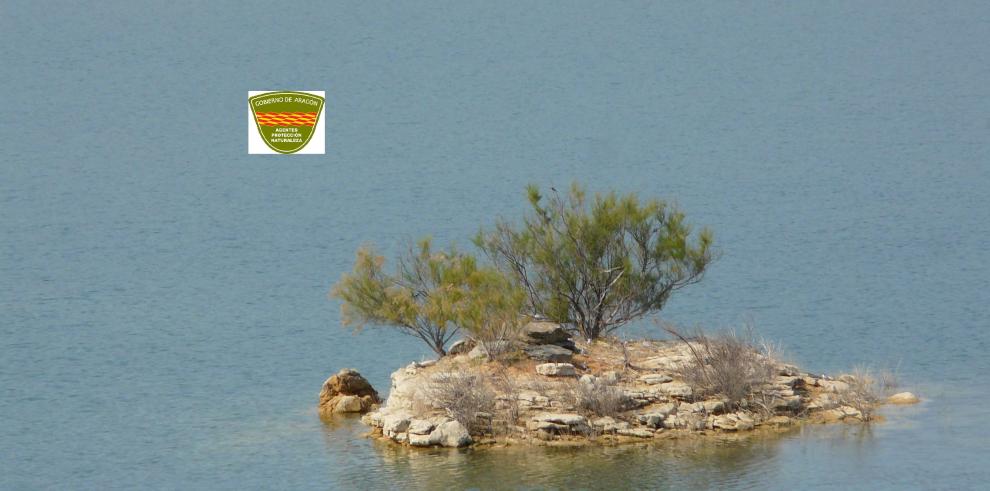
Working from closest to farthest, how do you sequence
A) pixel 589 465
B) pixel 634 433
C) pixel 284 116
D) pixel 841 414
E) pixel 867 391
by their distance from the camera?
pixel 589 465 → pixel 634 433 → pixel 841 414 → pixel 867 391 → pixel 284 116

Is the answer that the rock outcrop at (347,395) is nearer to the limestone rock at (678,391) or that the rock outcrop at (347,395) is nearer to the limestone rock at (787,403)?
the limestone rock at (678,391)

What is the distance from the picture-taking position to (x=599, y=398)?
4259 centimetres

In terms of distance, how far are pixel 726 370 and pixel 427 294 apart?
31.2ft

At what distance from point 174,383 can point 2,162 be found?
5147cm

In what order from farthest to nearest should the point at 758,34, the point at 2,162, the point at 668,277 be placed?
1. the point at 758,34
2. the point at 2,162
3. the point at 668,277

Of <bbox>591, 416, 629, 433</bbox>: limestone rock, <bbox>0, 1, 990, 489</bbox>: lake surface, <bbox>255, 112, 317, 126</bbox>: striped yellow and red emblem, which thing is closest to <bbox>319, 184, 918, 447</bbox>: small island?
<bbox>591, 416, 629, 433</bbox>: limestone rock

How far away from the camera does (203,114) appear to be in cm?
11694

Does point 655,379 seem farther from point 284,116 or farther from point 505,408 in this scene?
point 284,116

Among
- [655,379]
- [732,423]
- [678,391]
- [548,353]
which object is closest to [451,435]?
[548,353]

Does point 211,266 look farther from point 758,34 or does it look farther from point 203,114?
point 758,34

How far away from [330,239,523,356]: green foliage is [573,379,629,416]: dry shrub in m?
3.56

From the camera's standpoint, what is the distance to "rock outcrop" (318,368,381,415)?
47.9m

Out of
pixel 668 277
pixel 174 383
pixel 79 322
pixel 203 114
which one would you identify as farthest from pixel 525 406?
pixel 203 114

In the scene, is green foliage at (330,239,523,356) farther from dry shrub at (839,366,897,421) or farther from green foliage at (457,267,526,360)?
dry shrub at (839,366,897,421)
